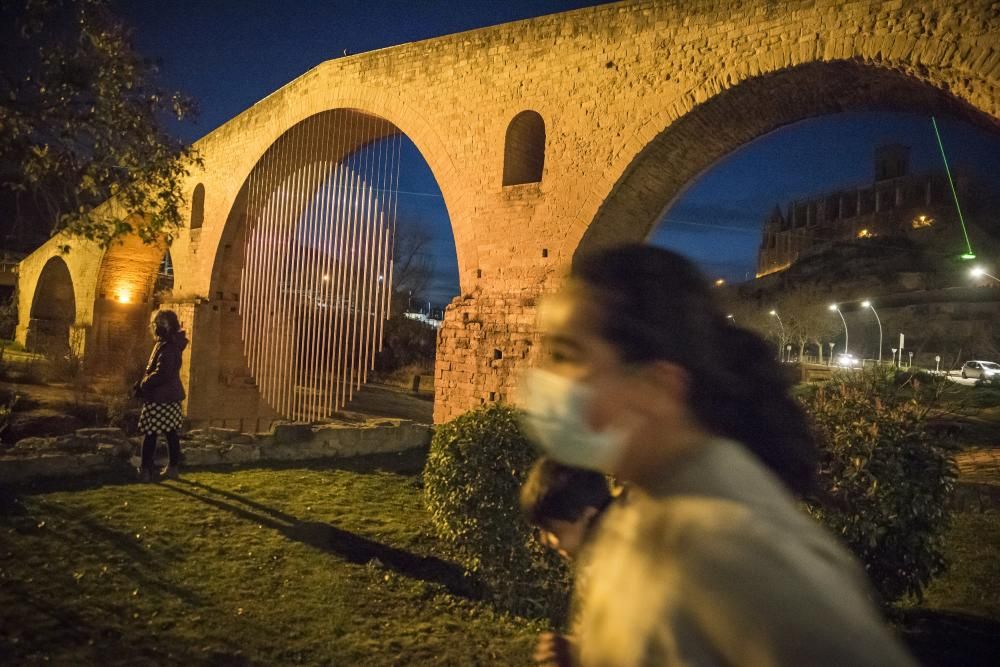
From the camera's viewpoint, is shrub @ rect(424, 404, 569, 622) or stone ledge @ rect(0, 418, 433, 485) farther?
stone ledge @ rect(0, 418, 433, 485)

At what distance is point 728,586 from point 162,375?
6556mm

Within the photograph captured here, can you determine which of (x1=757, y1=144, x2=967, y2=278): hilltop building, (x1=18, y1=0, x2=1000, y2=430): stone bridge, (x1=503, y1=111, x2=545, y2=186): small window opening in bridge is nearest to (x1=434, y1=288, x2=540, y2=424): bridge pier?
(x1=18, y1=0, x2=1000, y2=430): stone bridge

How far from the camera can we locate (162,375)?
6.23 meters

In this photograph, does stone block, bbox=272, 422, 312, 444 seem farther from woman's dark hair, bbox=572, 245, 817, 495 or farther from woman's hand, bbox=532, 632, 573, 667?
woman's dark hair, bbox=572, 245, 817, 495

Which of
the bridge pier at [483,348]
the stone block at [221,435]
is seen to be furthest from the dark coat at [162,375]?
the bridge pier at [483,348]

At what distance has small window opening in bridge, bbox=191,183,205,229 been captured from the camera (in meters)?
14.4

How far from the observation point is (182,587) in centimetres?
417

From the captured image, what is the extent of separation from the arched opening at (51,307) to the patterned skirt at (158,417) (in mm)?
23745

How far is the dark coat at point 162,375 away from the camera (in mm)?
6188

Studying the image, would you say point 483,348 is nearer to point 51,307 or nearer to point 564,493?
point 564,493

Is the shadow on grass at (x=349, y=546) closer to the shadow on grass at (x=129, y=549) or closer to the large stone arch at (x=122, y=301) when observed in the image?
the shadow on grass at (x=129, y=549)

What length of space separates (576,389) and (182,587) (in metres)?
4.16

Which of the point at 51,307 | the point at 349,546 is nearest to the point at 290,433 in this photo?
the point at 349,546

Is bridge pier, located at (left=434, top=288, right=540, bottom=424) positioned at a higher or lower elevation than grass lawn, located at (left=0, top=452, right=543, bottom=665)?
higher
